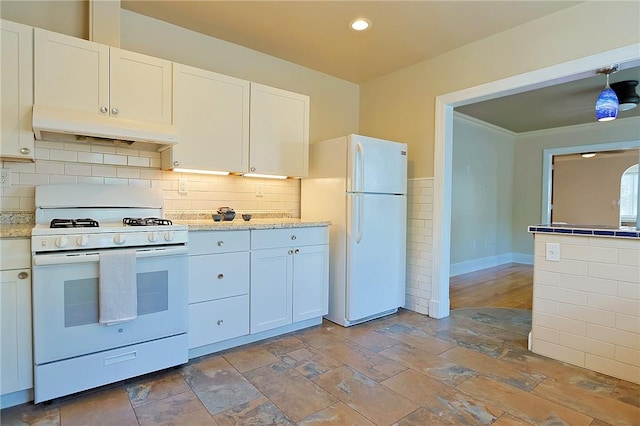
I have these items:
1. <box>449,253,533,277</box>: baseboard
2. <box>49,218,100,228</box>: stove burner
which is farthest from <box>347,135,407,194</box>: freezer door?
<box>449,253,533,277</box>: baseboard

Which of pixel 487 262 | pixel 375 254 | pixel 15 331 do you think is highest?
pixel 375 254

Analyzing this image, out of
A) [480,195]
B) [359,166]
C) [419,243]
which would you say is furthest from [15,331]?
[480,195]

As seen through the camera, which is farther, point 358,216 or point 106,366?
point 358,216

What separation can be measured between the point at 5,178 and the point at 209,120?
1.35 m

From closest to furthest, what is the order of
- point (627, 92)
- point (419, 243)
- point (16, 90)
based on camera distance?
point (16, 90), point (419, 243), point (627, 92)

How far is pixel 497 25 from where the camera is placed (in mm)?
2805

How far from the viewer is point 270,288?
108 inches

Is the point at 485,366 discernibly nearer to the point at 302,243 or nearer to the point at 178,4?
the point at 302,243

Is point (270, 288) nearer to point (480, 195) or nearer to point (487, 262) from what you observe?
point (480, 195)

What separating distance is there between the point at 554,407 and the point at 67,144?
136 inches

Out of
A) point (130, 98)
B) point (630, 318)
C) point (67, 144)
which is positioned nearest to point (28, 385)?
point (67, 144)

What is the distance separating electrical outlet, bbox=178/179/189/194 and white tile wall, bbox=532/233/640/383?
282cm

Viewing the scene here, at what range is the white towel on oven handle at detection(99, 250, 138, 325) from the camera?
192 cm

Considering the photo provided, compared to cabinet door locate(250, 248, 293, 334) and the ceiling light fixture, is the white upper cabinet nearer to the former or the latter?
cabinet door locate(250, 248, 293, 334)
